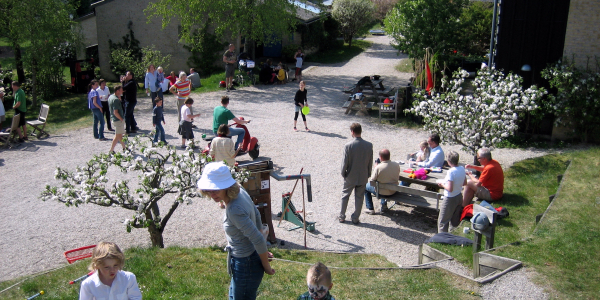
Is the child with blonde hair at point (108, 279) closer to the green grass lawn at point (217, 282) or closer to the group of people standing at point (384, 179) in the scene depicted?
the green grass lawn at point (217, 282)

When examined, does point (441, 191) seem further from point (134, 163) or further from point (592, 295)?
point (134, 163)

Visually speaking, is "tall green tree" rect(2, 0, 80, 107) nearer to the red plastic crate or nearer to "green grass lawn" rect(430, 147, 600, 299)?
the red plastic crate

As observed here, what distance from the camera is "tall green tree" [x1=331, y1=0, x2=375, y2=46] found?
98.8ft

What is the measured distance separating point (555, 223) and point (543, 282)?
7.16ft

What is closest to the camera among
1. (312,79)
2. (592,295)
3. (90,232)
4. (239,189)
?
(239,189)

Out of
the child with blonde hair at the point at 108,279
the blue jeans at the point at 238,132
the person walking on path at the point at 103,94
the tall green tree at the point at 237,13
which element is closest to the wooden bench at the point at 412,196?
the blue jeans at the point at 238,132

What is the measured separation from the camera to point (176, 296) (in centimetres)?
536

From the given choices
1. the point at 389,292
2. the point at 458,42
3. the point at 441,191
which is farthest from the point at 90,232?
the point at 458,42

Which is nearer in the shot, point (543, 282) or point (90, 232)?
point (543, 282)

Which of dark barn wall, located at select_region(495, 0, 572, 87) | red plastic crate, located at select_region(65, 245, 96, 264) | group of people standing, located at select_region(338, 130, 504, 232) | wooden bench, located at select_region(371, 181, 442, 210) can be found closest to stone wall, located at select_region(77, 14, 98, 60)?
dark barn wall, located at select_region(495, 0, 572, 87)

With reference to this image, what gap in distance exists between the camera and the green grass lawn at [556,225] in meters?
5.76

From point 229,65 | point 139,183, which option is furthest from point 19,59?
point 139,183

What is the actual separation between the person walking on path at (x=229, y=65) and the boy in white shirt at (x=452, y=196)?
12482 millimetres

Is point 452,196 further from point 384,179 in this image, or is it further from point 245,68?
point 245,68
